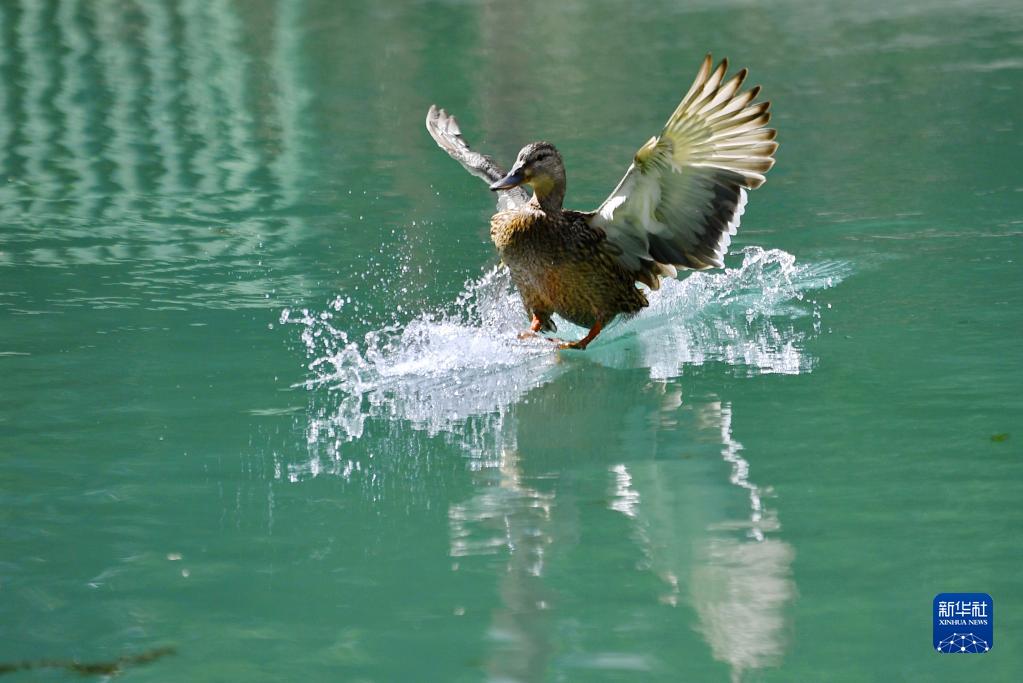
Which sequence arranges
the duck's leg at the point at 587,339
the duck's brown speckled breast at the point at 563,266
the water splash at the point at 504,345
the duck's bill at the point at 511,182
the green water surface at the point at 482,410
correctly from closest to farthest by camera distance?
the green water surface at the point at 482,410 < the water splash at the point at 504,345 < the duck's bill at the point at 511,182 < the duck's brown speckled breast at the point at 563,266 < the duck's leg at the point at 587,339

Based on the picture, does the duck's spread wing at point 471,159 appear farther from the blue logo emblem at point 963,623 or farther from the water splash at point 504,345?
the blue logo emblem at point 963,623

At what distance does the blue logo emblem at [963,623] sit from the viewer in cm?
381

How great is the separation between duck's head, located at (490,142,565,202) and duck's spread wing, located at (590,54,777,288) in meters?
0.25

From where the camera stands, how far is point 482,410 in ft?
20.8

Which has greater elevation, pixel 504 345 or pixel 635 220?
pixel 635 220

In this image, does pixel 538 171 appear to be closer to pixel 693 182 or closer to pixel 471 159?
pixel 693 182

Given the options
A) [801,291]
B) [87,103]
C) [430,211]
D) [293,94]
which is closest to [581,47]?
[293,94]

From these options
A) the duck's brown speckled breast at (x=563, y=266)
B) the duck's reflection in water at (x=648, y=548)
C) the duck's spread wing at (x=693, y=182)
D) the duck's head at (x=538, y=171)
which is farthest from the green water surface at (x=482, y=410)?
the duck's head at (x=538, y=171)

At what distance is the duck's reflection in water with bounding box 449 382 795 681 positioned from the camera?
3.85m

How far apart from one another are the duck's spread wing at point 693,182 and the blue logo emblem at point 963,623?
2808 mm

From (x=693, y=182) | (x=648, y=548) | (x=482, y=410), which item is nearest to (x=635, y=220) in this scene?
(x=693, y=182)

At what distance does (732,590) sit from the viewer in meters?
4.20

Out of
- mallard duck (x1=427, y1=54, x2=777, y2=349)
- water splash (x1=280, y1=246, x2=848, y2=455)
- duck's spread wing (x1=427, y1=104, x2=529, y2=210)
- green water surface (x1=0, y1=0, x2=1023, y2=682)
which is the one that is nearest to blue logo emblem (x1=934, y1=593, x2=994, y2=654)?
green water surface (x1=0, y1=0, x2=1023, y2=682)

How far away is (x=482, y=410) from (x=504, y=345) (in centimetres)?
115
